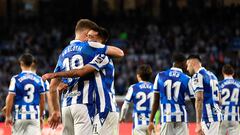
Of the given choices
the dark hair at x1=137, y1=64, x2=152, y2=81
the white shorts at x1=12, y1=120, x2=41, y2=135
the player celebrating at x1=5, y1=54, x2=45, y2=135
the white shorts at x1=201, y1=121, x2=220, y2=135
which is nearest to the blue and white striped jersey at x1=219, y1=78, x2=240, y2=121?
the dark hair at x1=137, y1=64, x2=152, y2=81

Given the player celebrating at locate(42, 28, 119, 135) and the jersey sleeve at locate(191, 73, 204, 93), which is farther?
the jersey sleeve at locate(191, 73, 204, 93)

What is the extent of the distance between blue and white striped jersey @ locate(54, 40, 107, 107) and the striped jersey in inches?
2.7

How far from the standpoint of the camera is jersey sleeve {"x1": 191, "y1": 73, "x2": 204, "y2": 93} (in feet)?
35.2

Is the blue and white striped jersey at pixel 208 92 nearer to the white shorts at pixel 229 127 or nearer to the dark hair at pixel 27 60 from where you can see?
the white shorts at pixel 229 127

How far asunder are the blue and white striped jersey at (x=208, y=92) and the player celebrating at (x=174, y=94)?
19 centimetres

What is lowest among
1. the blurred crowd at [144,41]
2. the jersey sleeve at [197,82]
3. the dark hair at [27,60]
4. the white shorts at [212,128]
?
the white shorts at [212,128]

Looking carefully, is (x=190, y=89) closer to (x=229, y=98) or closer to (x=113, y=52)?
(x=229, y=98)

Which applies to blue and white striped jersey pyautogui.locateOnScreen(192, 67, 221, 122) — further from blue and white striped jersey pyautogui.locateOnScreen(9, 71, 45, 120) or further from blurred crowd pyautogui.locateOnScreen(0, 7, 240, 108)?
blurred crowd pyautogui.locateOnScreen(0, 7, 240, 108)

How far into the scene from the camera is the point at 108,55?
804 centimetres

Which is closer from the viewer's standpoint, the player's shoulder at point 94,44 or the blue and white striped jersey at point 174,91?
the player's shoulder at point 94,44

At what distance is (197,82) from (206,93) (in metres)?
0.42

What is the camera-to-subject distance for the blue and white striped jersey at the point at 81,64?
798 cm

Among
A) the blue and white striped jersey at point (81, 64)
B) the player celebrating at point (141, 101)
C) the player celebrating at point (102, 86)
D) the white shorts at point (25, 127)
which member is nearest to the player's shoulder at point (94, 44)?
the blue and white striped jersey at point (81, 64)

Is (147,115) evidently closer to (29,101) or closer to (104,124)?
(29,101)
